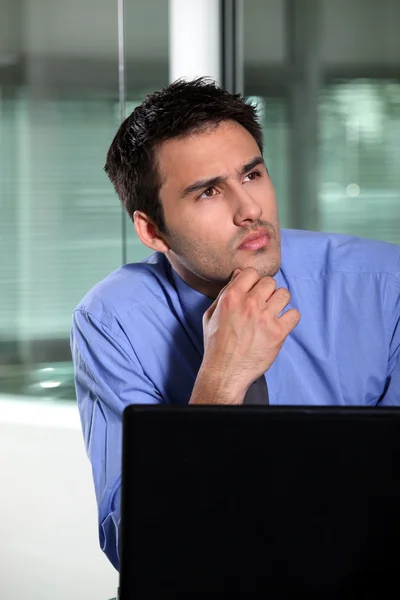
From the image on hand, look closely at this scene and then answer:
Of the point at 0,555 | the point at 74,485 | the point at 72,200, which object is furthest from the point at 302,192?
the point at 0,555

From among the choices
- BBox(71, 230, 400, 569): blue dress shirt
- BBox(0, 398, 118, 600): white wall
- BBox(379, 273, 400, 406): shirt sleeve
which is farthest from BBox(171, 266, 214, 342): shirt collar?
BBox(0, 398, 118, 600): white wall

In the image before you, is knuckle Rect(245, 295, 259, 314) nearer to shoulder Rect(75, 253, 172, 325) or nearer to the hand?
the hand

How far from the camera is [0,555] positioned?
303cm

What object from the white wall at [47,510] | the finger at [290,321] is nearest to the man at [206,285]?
the finger at [290,321]

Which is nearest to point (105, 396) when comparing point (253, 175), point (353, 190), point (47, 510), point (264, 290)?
point (264, 290)

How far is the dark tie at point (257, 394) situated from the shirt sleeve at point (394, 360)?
0.80ft

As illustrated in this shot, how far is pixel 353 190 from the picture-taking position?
2.68 meters

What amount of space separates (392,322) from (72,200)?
1584 mm

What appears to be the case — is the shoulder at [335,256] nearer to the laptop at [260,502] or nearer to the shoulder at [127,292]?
the shoulder at [127,292]

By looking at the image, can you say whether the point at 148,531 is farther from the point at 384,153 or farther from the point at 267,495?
the point at 384,153

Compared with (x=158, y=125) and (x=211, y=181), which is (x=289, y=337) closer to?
(x=211, y=181)

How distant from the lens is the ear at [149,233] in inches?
67.4

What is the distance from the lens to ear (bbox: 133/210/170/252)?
1.71 meters

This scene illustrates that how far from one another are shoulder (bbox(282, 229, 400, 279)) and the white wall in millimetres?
1389
